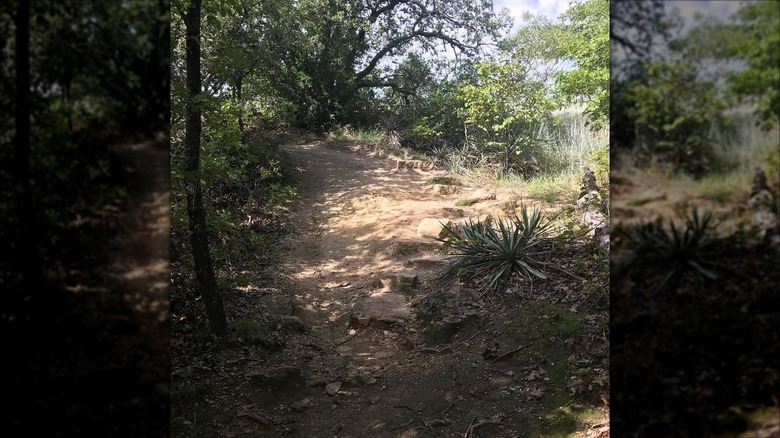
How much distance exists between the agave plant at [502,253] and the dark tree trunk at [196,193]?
2.44 metres

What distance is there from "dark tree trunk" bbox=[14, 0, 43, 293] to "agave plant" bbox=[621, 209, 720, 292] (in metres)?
1.12

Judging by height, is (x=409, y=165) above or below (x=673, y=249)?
above

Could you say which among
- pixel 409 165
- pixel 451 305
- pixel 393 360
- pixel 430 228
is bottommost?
pixel 393 360

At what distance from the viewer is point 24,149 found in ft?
3.12

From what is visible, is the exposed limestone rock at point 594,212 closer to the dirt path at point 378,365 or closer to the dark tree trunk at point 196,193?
the dirt path at point 378,365

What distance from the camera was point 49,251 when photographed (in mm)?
974

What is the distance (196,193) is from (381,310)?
2.14 metres

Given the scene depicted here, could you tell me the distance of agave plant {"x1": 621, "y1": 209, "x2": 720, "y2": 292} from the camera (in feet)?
2.95

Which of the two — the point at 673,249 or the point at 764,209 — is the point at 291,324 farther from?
the point at 764,209

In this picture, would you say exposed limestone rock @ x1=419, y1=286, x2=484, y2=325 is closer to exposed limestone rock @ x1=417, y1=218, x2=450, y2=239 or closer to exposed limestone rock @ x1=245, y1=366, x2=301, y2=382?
exposed limestone rock @ x1=245, y1=366, x2=301, y2=382

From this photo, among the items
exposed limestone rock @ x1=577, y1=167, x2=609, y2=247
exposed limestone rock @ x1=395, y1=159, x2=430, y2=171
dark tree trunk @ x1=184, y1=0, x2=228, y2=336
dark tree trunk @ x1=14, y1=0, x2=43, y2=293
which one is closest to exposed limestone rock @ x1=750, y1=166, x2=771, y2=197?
dark tree trunk @ x1=14, y1=0, x2=43, y2=293

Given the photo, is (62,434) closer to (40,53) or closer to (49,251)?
(49,251)

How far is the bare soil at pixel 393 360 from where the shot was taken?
141 inches

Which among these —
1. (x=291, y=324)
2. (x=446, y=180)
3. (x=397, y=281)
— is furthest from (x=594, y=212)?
(x=446, y=180)
